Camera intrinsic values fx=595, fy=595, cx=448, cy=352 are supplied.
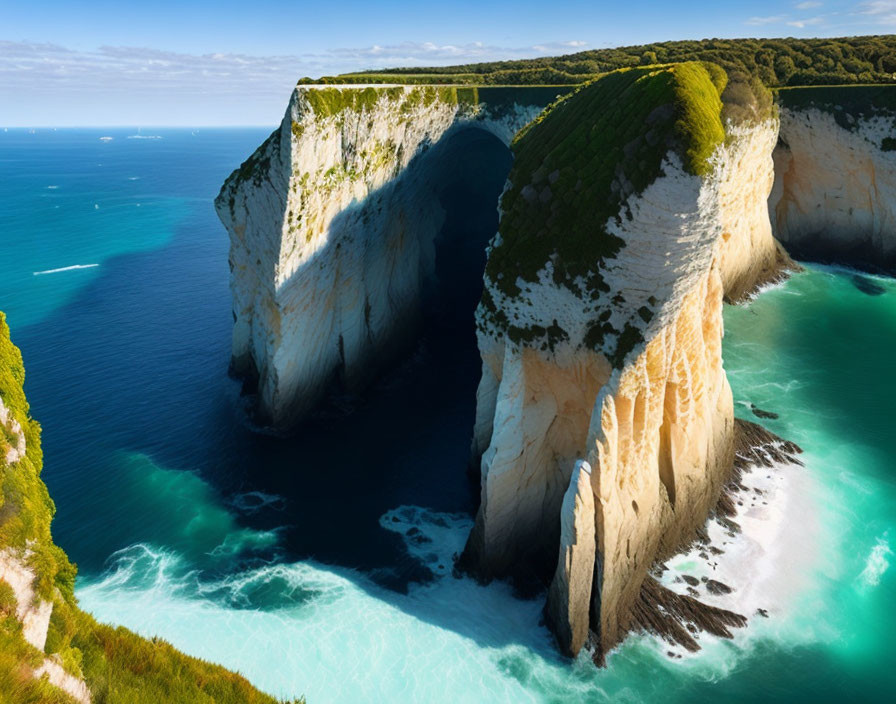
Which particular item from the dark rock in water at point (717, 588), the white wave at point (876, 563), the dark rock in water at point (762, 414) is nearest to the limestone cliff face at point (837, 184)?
the dark rock in water at point (762, 414)

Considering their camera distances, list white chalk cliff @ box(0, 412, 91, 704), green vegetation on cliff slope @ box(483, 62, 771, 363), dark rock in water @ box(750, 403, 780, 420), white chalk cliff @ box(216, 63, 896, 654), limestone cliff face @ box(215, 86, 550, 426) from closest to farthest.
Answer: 1. white chalk cliff @ box(0, 412, 91, 704)
2. green vegetation on cliff slope @ box(483, 62, 771, 363)
3. white chalk cliff @ box(216, 63, 896, 654)
4. limestone cliff face @ box(215, 86, 550, 426)
5. dark rock in water @ box(750, 403, 780, 420)

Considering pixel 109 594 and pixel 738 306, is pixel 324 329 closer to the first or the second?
pixel 109 594

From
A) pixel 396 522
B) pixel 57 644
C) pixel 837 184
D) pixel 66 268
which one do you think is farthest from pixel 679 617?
pixel 66 268

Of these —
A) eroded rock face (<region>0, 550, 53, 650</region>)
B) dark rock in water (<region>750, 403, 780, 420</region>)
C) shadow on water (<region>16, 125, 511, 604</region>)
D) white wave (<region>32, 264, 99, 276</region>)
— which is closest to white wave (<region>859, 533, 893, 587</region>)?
dark rock in water (<region>750, 403, 780, 420</region>)

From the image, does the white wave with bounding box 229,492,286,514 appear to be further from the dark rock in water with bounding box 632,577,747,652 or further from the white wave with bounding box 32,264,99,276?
the white wave with bounding box 32,264,99,276

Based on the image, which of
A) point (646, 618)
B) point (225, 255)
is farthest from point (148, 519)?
point (225, 255)

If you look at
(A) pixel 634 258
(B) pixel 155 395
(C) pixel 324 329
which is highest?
(A) pixel 634 258

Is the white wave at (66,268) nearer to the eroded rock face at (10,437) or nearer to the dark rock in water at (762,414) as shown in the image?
the eroded rock face at (10,437)
